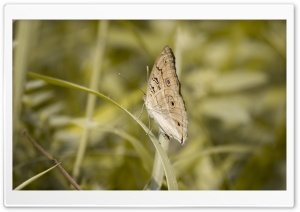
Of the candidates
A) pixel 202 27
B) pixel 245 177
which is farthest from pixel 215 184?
pixel 202 27

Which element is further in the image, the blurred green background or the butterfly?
the blurred green background

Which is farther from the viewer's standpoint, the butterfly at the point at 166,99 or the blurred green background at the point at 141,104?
the blurred green background at the point at 141,104
